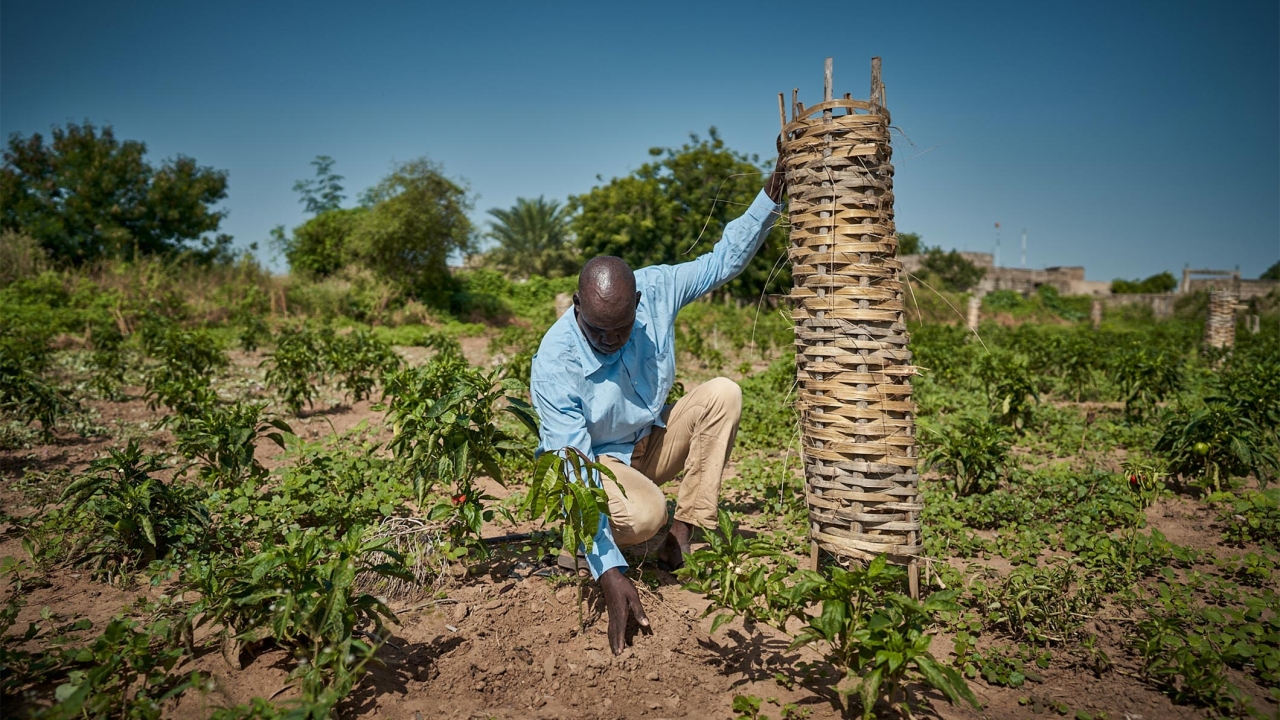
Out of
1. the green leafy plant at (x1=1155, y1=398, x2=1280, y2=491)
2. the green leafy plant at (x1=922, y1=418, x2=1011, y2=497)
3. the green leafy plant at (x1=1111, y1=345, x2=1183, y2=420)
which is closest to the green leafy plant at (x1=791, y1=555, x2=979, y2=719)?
the green leafy plant at (x1=922, y1=418, x2=1011, y2=497)

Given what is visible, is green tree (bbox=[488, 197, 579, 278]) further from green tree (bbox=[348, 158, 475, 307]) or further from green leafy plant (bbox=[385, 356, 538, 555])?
green leafy plant (bbox=[385, 356, 538, 555])

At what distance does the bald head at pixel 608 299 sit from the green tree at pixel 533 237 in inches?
1227

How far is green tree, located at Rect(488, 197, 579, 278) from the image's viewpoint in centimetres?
3362

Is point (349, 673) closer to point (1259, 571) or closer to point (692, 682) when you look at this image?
point (692, 682)

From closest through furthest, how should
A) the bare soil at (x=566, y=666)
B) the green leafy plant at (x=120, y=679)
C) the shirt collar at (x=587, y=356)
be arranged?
the green leafy plant at (x=120, y=679)
the bare soil at (x=566, y=666)
the shirt collar at (x=587, y=356)

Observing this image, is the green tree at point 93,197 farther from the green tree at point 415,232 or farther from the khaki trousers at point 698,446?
the khaki trousers at point 698,446

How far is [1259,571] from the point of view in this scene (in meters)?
2.88

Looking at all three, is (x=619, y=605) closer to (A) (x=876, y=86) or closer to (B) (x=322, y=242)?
(A) (x=876, y=86)

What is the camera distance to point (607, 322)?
8.55ft

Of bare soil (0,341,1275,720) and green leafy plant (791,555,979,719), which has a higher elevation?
green leafy plant (791,555,979,719)

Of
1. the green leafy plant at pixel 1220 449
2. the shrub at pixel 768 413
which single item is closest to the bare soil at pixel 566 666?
the shrub at pixel 768 413

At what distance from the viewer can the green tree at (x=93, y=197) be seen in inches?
730

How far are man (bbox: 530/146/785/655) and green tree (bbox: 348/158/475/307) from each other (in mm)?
17270

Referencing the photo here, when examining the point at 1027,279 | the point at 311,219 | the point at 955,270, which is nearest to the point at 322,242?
the point at 311,219
